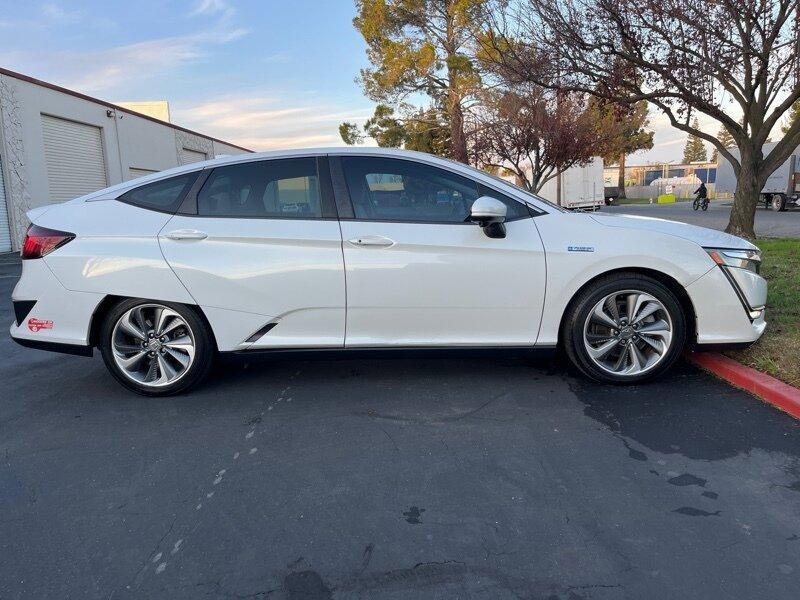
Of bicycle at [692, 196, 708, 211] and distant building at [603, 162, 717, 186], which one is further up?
distant building at [603, 162, 717, 186]

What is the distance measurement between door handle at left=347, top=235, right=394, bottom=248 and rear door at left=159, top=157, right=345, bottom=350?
0.39 feet

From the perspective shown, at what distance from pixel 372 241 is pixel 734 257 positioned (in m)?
2.46

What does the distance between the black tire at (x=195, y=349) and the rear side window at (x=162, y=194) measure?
0.68m

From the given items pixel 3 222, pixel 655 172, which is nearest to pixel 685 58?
pixel 3 222

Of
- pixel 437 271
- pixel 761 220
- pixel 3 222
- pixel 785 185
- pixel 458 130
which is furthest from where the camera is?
pixel 458 130

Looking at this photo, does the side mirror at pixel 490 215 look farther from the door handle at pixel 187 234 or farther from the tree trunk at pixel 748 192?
the tree trunk at pixel 748 192

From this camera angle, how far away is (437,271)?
3834 millimetres

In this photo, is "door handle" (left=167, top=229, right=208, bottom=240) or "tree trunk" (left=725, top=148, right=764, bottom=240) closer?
"door handle" (left=167, top=229, right=208, bottom=240)

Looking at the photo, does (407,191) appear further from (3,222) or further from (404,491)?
(3,222)

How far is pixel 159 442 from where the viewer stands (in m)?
3.41

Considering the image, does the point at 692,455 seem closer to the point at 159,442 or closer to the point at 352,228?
the point at 352,228

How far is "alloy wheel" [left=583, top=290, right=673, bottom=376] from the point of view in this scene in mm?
3949

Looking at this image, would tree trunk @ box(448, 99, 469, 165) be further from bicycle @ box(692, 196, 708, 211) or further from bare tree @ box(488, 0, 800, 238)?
bare tree @ box(488, 0, 800, 238)

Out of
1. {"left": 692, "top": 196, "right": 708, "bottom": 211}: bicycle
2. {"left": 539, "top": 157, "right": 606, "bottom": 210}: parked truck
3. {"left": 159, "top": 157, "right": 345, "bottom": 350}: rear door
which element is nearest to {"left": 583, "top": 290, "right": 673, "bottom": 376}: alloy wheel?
{"left": 159, "top": 157, "right": 345, "bottom": 350}: rear door
